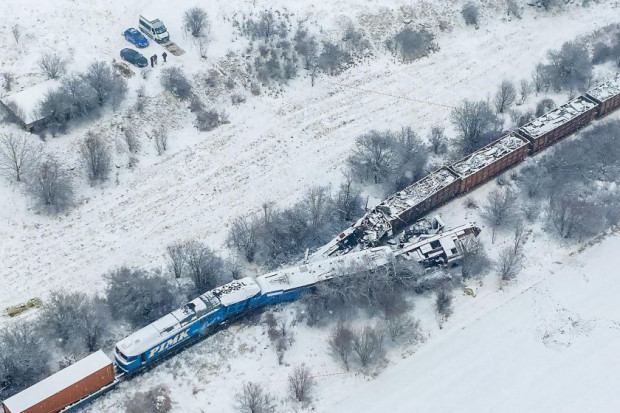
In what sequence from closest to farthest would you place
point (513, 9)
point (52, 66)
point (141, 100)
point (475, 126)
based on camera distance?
point (475, 126) < point (52, 66) < point (141, 100) < point (513, 9)

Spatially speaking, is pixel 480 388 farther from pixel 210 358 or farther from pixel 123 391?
pixel 123 391

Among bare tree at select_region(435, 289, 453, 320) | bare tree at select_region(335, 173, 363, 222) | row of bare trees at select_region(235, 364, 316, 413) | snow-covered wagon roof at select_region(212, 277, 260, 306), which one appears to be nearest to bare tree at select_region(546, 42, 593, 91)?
bare tree at select_region(335, 173, 363, 222)

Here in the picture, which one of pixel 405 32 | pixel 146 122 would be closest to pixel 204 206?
pixel 146 122

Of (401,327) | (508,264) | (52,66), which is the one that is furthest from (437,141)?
(52,66)

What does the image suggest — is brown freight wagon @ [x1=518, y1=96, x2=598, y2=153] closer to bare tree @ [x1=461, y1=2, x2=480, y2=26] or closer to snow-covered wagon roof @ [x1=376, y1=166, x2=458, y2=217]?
snow-covered wagon roof @ [x1=376, y1=166, x2=458, y2=217]

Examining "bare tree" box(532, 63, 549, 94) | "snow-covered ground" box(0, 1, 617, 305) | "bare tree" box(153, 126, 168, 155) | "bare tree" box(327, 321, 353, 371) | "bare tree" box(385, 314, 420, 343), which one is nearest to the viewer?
"bare tree" box(327, 321, 353, 371)

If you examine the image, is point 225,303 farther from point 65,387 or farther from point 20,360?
point 20,360

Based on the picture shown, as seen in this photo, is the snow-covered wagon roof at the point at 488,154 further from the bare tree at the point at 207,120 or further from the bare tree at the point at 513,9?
the bare tree at the point at 207,120
